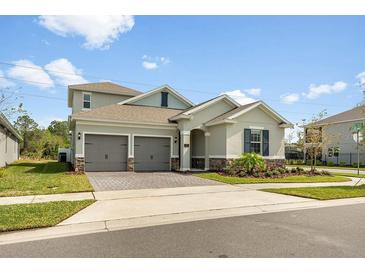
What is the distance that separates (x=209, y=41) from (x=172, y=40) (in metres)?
2.17

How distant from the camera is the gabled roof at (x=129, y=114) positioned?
16422mm

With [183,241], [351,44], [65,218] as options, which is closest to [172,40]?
[351,44]

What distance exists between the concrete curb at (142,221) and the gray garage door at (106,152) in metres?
11.2

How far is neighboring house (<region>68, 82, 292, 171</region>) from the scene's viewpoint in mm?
16578

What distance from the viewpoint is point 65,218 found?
6.05 metres

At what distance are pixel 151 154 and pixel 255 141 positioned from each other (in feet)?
23.1

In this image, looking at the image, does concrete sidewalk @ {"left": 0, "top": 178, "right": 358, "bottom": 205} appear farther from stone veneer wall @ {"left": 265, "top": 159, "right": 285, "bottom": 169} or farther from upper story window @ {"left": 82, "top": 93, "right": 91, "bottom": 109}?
upper story window @ {"left": 82, "top": 93, "right": 91, "bottom": 109}

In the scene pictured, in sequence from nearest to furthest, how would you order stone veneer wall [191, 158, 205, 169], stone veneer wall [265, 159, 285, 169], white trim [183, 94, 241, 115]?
1. stone veneer wall [265, 159, 285, 169]
2. white trim [183, 94, 241, 115]
3. stone veneer wall [191, 158, 205, 169]

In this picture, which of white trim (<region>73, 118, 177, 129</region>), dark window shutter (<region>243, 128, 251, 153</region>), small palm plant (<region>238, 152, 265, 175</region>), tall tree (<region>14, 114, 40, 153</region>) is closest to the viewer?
small palm plant (<region>238, 152, 265, 175</region>)

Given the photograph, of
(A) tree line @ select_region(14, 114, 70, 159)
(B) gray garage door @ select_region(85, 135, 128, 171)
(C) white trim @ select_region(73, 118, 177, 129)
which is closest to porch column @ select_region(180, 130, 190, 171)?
(C) white trim @ select_region(73, 118, 177, 129)

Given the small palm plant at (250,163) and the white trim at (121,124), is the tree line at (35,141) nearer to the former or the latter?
the white trim at (121,124)

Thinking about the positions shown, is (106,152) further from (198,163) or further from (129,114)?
(198,163)

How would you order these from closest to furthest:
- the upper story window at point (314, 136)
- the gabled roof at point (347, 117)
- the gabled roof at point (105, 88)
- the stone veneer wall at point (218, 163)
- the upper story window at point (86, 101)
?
the stone veneer wall at point (218, 163)
the upper story window at point (314, 136)
the upper story window at point (86, 101)
the gabled roof at point (105, 88)
the gabled roof at point (347, 117)

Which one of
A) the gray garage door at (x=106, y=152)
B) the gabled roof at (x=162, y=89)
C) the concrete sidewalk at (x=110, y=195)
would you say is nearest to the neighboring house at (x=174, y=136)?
the gray garage door at (x=106, y=152)
